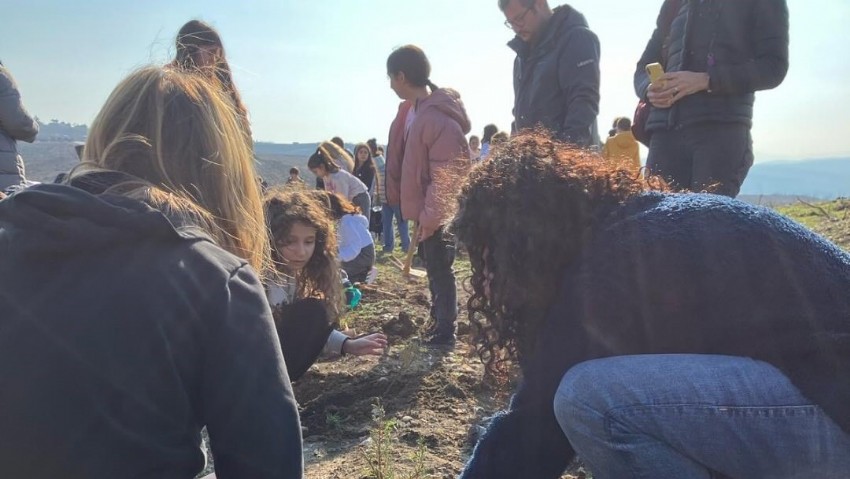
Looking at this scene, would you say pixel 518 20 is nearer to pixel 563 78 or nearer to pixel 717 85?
pixel 563 78

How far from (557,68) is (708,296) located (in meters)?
1.98

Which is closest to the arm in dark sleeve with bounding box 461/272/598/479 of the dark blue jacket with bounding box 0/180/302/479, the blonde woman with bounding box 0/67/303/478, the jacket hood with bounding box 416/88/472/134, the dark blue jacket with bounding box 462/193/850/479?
the dark blue jacket with bounding box 462/193/850/479

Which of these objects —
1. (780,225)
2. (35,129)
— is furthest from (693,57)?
(35,129)

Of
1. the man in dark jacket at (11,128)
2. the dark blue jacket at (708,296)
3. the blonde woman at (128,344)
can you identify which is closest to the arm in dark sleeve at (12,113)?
the man in dark jacket at (11,128)

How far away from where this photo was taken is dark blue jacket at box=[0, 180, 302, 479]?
1156 mm

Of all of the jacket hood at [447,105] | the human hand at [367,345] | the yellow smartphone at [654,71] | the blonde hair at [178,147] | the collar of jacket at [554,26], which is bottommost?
the human hand at [367,345]

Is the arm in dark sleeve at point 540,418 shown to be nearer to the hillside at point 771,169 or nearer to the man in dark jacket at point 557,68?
the man in dark jacket at point 557,68

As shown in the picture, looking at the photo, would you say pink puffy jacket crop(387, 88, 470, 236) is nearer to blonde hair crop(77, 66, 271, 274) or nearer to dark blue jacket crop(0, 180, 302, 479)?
blonde hair crop(77, 66, 271, 274)

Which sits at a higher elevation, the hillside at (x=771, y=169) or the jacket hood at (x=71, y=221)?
the hillside at (x=771, y=169)

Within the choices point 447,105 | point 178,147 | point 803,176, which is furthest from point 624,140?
point 803,176

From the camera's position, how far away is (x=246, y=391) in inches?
49.4

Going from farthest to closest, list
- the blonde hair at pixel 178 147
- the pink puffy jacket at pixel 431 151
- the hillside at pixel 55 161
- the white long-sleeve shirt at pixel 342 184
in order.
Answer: the hillside at pixel 55 161
the white long-sleeve shirt at pixel 342 184
the pink puffy jacket at pixel 431 151
the blonde hair at pixel 178 147

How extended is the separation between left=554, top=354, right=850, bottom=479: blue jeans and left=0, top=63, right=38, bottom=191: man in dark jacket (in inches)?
159

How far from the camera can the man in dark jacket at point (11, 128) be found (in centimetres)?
429
